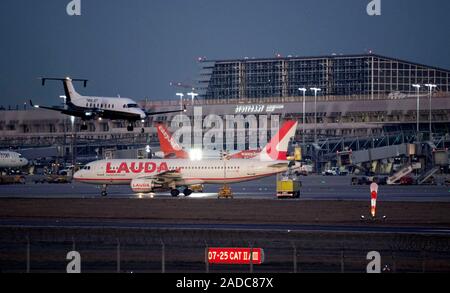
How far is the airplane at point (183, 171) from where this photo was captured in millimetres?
87250

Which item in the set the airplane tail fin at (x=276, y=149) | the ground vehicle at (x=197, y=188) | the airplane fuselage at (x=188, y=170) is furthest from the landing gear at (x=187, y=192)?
the airplane tail fin at (x=276, y=149)

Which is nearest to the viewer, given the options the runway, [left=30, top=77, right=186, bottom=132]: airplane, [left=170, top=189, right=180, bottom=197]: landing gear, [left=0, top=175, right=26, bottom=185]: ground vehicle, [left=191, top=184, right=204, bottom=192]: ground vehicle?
the runway

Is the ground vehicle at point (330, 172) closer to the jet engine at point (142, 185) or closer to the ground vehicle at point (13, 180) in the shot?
the ground vehicle at point (13, 180)

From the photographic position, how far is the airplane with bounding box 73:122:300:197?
87250 mm

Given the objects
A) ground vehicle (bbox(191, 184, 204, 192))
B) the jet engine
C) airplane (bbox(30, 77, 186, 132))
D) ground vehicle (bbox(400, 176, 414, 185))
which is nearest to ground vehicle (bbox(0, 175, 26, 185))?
airplane (bbox(30, 77, 186, 132))

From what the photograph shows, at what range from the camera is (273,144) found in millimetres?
91062

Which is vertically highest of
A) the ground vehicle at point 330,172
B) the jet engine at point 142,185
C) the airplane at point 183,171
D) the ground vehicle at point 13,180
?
the airplane at point 183,171

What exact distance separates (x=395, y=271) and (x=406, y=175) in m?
79.2

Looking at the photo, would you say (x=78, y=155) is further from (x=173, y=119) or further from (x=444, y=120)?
(x=444, y=120)

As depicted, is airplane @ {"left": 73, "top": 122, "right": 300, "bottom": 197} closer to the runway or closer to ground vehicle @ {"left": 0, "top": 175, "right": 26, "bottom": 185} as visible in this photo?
the runway

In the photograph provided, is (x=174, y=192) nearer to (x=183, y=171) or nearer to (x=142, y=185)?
(x=183, y=171)
